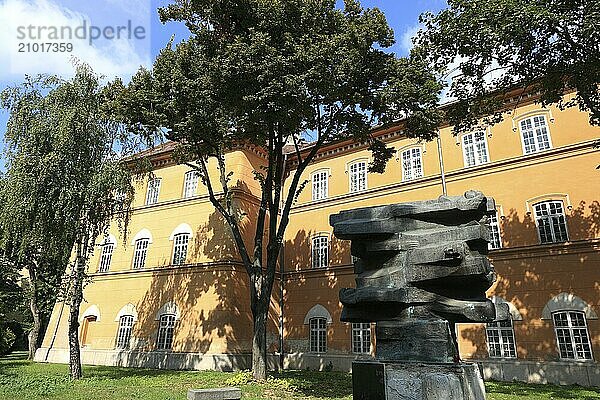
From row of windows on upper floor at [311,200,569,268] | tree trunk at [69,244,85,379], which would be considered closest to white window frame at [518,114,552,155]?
row of windows on upper floor at [311,200,569,268]

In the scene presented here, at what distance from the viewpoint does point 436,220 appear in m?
4.71

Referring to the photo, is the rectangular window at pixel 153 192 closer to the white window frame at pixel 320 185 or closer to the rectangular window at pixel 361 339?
the white window frame at pixel 320 185

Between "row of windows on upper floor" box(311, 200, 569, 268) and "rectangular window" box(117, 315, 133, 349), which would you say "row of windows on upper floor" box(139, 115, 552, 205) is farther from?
"rectangular window" box(117, 315, 133, 349)

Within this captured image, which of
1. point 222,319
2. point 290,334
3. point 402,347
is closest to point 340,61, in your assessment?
point 402,347

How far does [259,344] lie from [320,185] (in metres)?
10.8

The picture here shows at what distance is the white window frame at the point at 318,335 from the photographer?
68.1 ft

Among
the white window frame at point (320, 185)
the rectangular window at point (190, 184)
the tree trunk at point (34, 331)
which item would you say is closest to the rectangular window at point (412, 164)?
the white window frame at point (320, 185)

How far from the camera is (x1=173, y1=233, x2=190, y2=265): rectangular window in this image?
22156 millimetres

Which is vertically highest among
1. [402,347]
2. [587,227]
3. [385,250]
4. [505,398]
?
[587,227]

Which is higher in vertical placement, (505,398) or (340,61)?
(340,61)

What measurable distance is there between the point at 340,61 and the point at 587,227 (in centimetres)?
1086

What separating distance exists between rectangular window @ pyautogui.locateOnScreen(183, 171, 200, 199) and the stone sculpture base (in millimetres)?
19875

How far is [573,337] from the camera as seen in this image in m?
15.2

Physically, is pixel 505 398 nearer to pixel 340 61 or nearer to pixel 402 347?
pixel 402 347
